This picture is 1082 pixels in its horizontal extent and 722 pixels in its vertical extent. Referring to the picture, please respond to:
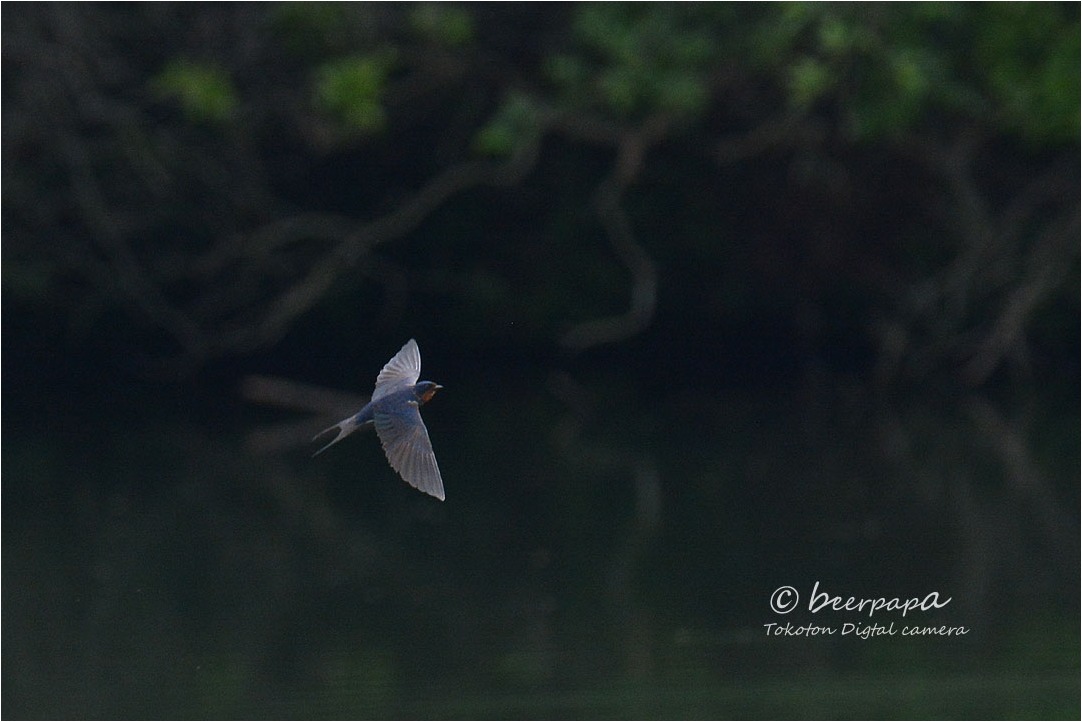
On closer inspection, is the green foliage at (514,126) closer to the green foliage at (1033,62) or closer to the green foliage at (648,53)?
the green foliage at (648,53)

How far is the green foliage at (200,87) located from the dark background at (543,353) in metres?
0.03

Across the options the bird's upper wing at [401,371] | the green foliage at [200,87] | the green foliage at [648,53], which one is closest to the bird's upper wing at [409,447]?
the bird's upper wing at [401,371]

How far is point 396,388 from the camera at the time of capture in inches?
205

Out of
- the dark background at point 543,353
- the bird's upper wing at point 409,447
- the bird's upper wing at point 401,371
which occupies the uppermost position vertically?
the dark background at point 543,353

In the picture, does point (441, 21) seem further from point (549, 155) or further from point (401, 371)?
point (401, 371)

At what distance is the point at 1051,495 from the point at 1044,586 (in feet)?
6.87

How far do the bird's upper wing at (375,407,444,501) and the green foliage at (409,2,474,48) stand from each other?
720 cm

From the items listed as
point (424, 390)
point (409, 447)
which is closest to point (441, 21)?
point (424, 390)

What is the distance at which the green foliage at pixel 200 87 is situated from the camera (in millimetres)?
11570

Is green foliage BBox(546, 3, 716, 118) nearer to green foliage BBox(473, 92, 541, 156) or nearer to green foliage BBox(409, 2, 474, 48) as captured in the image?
green foliage BBox(473, 92, 541, 156)

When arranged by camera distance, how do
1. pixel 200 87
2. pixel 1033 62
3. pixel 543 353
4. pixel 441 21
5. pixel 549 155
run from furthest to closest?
1. pixel 543 353
2. pixel 549 155
3. pixel 441 21
4. pixel 1033 62
5. pixel 200 87

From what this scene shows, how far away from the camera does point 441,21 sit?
11938mm

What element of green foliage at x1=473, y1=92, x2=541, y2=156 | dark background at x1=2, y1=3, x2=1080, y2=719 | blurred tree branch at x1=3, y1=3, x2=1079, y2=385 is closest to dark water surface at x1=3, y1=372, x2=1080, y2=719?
dark background at x1=2, y1=3, x2=1080, y2=719

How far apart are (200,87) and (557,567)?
483 centimetres
